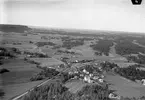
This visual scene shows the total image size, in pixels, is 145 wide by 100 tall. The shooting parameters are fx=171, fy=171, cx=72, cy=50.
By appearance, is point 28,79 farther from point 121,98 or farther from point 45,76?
point 121,98

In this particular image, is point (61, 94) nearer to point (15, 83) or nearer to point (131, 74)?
point (15, 83)

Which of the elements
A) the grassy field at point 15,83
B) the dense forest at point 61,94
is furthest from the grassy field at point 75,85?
the grassy field at point 15,83

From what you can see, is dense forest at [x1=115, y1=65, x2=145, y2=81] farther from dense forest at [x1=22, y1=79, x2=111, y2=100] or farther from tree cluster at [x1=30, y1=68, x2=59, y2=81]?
tree cluster at [x1=30, y1=68, x2=59, y2=81]

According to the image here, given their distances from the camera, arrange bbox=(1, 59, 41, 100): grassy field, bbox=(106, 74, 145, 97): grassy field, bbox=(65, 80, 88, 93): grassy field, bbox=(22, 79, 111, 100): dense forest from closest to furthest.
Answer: bbox=(22, 79, 111, 100): dense forest < bbox=(1, 59, 41, 100): grassy field < bbox=(65, 80, 88, 93): grassy field < bbox=(106, 74, 145, 97): grassy field

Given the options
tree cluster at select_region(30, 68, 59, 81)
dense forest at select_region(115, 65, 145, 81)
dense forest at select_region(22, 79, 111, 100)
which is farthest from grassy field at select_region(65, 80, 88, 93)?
dense forest at select_region(115, 65, 145, 81)

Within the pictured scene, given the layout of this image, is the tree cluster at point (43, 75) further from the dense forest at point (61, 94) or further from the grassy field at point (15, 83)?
the dense forest at point (61, 94)

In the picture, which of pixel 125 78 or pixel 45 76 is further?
pixel 125 78

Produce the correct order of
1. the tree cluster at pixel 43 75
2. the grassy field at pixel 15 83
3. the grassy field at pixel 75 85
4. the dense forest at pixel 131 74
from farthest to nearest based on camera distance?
the dense forest at pixel 131 74 → the tree cluster at pixel 43 75 → the grassy field at pixel 75 85 → the grassy field at pixel 15 83

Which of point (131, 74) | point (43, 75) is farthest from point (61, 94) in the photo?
point (131, 74)

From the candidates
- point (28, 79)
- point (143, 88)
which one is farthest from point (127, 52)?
point (28, 79)

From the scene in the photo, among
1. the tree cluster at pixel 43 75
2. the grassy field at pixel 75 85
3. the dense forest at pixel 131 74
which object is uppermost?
the tree cluster at pixel 43 75

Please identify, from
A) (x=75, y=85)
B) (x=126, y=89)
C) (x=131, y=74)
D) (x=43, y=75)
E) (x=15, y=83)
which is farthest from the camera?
(x=131, y=74)
